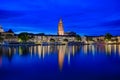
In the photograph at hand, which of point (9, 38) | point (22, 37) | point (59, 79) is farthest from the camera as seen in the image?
point (9, 38)

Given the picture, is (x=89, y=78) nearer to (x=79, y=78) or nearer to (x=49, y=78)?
(x=79, y=78)

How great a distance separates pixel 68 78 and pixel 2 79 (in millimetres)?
4578

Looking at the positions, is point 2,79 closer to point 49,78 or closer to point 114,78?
point 49,78

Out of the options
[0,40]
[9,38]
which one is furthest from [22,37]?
[9,38]

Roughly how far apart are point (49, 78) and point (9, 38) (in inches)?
7077

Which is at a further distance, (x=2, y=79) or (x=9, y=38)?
(x=9, y=38)

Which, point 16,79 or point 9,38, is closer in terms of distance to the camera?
point 16,79

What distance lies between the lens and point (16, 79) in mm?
18703

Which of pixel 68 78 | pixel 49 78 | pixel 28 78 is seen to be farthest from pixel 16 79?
pixel 68 78

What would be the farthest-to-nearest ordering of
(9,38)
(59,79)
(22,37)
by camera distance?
(9,38) < (22,37) < (59,79)

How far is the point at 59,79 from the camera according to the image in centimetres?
1856

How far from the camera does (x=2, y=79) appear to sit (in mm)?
18609

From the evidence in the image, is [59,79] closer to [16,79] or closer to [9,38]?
[16,79]

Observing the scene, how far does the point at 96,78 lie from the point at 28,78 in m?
4.80
